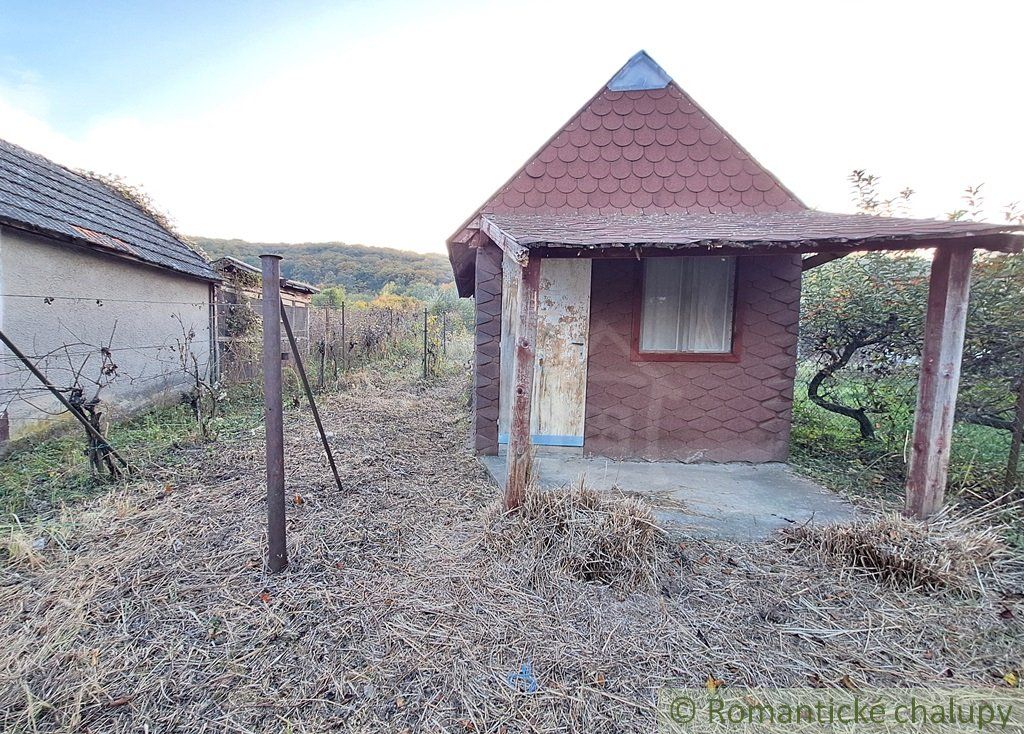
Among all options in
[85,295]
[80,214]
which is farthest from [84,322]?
[80,214]

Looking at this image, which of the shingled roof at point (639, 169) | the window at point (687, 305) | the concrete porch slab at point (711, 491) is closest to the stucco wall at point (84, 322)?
the concrete porch slab at point (711, 491)

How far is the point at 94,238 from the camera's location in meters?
5.36

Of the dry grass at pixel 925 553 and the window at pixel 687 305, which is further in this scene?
the window at pixel 687 305

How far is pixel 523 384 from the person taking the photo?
294cm

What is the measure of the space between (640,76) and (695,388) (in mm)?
3696

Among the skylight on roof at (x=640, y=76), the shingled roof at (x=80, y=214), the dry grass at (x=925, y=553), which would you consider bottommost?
the dry grass at (x=925, y=553)

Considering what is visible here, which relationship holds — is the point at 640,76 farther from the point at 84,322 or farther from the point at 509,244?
the point at 84,322

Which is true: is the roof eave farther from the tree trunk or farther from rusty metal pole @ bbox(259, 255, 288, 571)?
the tree trunk

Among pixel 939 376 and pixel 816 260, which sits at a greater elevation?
pixel 816 260

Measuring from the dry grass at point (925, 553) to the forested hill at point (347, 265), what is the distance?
26.2 meters

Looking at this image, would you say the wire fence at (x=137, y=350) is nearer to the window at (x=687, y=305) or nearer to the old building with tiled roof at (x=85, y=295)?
the old building with tiled roof at (x=85, y=295)

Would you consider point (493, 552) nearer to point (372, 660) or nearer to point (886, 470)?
point (372, 660)

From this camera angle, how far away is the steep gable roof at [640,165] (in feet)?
15.3

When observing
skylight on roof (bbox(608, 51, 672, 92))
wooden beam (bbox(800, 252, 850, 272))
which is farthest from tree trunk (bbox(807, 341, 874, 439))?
skylight on roof (bbox(608, 51, 672, 92))
